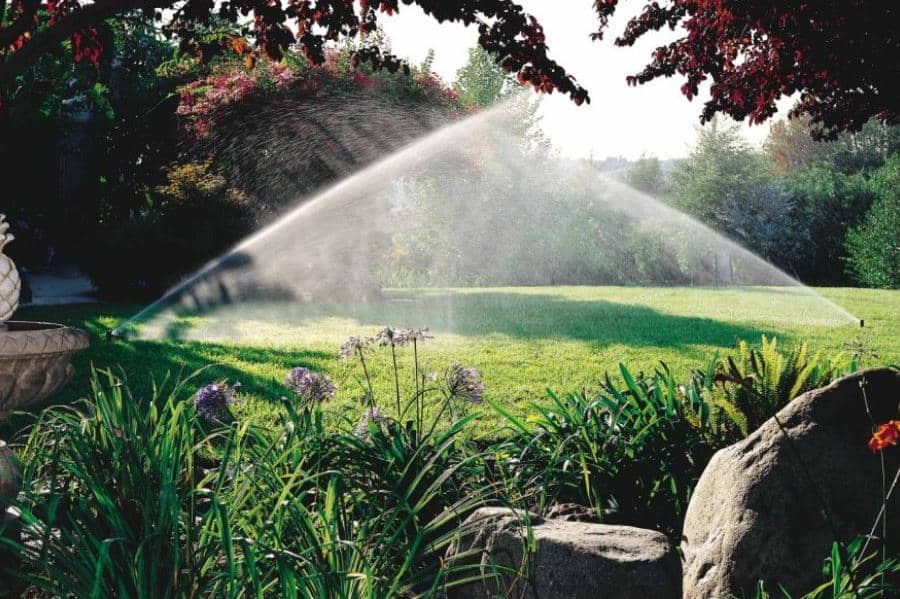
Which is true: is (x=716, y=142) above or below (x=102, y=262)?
above

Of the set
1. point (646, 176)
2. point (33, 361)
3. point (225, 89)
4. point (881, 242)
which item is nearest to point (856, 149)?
point (646, 176)

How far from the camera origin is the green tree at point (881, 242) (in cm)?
1805

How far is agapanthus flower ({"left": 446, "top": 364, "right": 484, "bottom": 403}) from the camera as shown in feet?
12.4

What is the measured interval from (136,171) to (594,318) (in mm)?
Answer: 8612

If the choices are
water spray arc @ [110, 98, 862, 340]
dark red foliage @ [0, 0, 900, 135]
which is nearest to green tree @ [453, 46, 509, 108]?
water spray arc @ [110, 98, 862, 340]

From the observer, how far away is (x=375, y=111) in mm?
14047

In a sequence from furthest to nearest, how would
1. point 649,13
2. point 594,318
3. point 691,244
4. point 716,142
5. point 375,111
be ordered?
point 716,142, point 691,244, point 375,111, point 594,318, point 649,13

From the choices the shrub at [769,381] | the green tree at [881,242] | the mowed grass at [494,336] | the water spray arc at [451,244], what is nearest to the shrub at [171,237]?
the water spray arc at [451,244]

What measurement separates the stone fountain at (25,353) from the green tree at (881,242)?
1789cm

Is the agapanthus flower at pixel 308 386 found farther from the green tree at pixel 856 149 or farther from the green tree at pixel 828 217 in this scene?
the green tree at pixel 856 149

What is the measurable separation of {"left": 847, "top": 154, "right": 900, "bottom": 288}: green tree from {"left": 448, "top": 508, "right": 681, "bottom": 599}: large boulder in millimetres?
17755

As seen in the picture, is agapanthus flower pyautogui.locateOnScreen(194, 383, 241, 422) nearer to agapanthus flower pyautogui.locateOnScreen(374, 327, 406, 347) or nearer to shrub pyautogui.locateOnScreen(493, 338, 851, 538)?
agapanthus flower pyautogui.locateOnScreen(374, 327, 406, 347)

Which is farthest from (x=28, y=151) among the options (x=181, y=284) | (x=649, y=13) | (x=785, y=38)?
(x=785, y=38)

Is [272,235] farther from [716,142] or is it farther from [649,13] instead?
[716,142]
